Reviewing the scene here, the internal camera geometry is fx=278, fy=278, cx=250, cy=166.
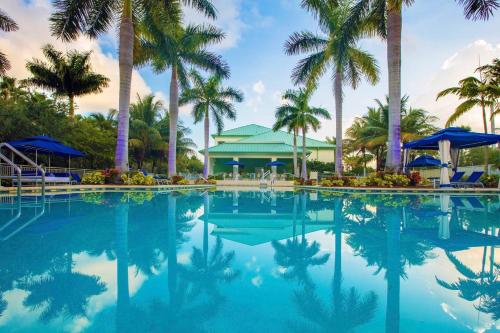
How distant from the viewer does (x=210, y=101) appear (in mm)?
25391

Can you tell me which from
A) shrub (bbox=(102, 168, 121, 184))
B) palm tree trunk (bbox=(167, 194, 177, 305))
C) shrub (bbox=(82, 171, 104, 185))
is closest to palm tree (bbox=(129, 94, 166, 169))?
shrub (bbox=(82, 171, 104, 185))

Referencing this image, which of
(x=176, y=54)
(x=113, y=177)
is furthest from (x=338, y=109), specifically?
(x=113, y=177)

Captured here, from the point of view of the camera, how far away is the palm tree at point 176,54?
17.7m

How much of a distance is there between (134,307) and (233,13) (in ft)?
61.0

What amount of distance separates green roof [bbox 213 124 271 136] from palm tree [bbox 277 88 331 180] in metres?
16.5

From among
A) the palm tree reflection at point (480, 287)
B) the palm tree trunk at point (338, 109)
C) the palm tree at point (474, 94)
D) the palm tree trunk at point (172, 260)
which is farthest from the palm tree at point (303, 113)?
the palm tree reflection at point (480, 287)

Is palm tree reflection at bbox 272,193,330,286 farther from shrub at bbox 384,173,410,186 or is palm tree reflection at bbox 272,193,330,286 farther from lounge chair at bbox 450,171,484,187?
lounge chair at bbox 450,171,484,187

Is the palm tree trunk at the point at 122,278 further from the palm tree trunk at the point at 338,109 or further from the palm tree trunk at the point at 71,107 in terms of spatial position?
the palm tree trunk at the point at 71,107

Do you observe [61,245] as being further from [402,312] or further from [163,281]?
[402,312]

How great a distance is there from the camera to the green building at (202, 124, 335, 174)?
30452 mm

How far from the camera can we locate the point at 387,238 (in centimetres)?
474

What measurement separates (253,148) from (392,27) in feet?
62.6

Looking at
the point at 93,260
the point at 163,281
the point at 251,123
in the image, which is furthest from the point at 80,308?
the point at 251,123

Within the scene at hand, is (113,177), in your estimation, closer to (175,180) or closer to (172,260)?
(175,180)
